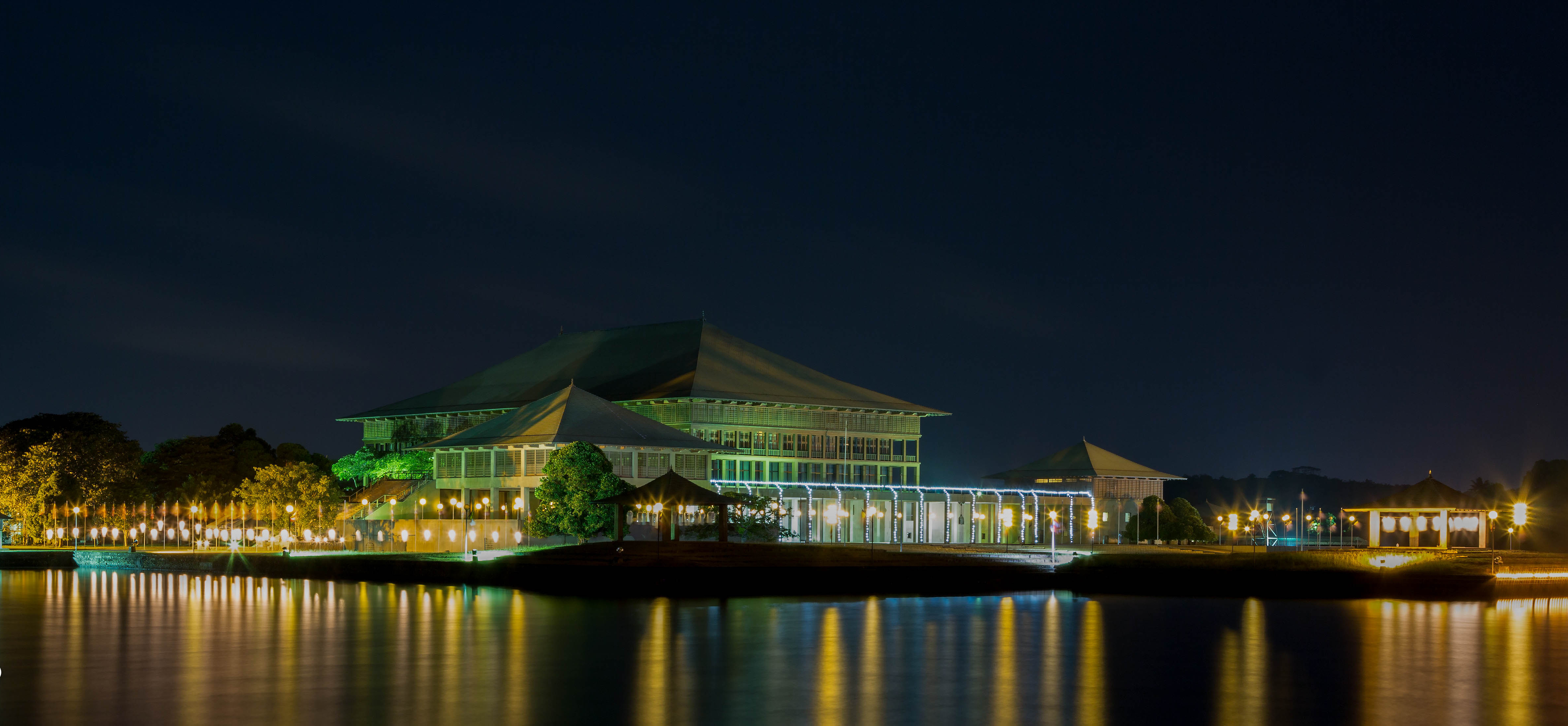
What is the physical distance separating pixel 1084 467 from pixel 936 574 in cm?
3961

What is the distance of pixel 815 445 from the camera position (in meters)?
86.7

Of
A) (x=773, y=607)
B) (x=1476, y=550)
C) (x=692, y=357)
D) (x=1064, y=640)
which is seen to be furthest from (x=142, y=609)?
(x=692, y=357)

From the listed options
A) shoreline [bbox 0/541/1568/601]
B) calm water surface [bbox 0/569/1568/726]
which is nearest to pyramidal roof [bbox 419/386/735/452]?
shoreline [bbox 0/541/1568/601]

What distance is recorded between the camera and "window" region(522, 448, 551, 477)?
228 ft

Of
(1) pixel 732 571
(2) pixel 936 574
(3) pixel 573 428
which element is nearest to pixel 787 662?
(1) pixel 732 571

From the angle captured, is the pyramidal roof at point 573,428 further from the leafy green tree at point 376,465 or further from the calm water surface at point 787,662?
the calm water surface at point 787,662

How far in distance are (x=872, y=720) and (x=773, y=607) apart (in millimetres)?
19242

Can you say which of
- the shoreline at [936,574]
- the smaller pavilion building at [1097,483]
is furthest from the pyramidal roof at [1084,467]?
the shoreline at [936,574]

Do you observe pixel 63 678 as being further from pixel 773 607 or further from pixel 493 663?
pixel 773 607

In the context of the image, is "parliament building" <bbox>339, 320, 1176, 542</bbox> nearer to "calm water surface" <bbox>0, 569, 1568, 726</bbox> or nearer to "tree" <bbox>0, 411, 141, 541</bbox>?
"tree" <bbox>0, 411, 141, 541</bbox>

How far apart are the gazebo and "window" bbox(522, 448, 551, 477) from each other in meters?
15.9

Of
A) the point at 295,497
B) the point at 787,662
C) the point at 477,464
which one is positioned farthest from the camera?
the point at 295,497

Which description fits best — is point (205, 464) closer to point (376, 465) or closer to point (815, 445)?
point (376, 465)

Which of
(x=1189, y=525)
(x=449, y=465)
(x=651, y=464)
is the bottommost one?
(x=1189, y=525)
